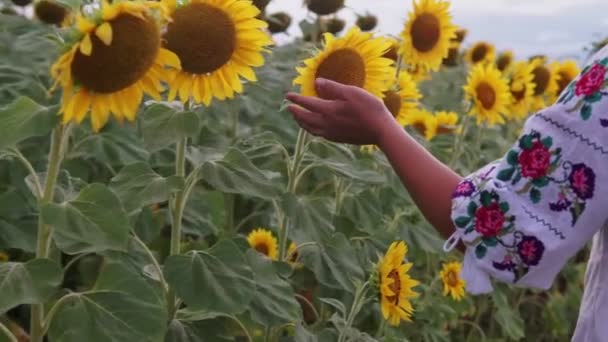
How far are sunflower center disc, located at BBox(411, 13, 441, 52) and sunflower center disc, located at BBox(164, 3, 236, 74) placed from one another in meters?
0.98

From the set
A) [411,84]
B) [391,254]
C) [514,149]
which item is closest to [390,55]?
[411,84]

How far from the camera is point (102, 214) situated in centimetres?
110

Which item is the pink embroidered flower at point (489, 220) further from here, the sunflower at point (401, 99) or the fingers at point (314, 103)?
the sunflower at point (401, 99)

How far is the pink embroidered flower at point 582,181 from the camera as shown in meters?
0.97

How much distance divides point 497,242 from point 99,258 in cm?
109

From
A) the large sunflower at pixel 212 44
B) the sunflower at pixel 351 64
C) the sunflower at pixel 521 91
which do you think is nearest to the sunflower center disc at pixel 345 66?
the sunflower at pixel 351 64

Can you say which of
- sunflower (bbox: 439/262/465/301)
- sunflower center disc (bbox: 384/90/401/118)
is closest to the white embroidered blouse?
sunflower center disc (bbox: 384/90/401/118)

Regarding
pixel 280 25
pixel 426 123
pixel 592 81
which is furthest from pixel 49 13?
pixel 592 81

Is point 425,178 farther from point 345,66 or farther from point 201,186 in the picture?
point 201,186

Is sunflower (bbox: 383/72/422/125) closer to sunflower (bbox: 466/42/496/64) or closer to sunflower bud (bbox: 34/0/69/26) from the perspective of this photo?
Answer: sunflower bud (bbox: 34/0/69/26)

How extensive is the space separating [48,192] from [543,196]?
575 mm

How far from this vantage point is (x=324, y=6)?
2.56 meters

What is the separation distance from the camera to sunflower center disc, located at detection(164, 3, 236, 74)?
3.96 ft

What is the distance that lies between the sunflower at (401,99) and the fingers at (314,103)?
0.68m
